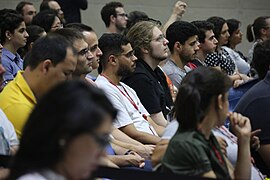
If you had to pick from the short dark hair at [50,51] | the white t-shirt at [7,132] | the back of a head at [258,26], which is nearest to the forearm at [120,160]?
the short dark hair at [50,51]

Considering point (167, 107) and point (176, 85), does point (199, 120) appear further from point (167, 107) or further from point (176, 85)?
point (176, 85)

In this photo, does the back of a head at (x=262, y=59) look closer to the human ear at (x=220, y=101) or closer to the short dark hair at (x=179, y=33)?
the human ear at (x=220, y=101)

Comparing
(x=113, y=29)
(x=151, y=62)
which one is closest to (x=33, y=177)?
(x=151, y=62)

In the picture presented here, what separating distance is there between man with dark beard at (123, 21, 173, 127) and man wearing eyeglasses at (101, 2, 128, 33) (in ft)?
8.83

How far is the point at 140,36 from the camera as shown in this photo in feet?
17.7

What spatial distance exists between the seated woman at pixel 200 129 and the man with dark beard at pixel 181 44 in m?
3.02

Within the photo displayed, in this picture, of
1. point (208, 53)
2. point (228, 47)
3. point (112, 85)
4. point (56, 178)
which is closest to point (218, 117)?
point (56, 178)

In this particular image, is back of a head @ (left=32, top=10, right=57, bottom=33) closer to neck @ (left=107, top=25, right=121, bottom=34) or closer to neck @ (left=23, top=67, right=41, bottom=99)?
neck @ (left=107, top=25, right=121, bottom=34)

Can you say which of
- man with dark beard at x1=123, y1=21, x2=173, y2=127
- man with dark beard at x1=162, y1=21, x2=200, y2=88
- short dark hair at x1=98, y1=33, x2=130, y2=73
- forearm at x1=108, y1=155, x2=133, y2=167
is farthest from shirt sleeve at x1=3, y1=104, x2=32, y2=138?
man with dark beard at x1=162, y1=21, x2=200, y2=88

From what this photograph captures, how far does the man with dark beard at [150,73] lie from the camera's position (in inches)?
193

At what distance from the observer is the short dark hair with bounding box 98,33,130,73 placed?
4.77m

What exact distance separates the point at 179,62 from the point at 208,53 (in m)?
0.91

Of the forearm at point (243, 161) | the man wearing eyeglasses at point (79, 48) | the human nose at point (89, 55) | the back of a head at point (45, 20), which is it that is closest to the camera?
the forearm at point (243, 161)

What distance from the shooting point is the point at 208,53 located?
6805mm
